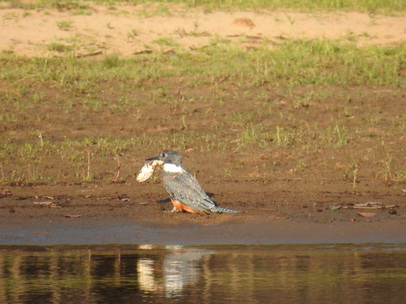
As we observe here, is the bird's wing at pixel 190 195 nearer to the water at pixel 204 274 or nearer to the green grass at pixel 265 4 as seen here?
the water at pixel 204 274

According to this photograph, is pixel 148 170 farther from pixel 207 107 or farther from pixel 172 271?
pixel 207 107

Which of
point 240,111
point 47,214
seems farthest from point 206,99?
point 47,214

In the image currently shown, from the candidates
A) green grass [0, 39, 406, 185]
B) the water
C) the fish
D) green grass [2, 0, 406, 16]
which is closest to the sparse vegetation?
green grass [0, 39, 406, 185]

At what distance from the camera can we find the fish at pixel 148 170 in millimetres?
7805

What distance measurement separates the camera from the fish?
7805mm

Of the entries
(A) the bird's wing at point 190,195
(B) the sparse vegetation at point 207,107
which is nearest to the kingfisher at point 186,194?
(A) the bird's wing at point 190,195

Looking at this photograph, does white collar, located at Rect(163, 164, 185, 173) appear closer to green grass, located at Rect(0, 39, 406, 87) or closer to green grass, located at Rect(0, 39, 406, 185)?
green grass, located at Rect(0, 39, 406, 185)

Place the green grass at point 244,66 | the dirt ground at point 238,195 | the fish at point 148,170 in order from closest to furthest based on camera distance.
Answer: the dirt ground at point 238,195
the fish at point 148,170
the green grass at point 244,66

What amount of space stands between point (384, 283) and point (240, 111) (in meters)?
5.36

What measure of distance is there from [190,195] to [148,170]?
98 cm

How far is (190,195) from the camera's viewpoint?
702cm

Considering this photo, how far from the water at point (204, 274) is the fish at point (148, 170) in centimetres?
154

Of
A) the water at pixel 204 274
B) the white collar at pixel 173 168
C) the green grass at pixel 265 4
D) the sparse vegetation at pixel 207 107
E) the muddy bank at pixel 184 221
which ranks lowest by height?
the water at pixel 204 274

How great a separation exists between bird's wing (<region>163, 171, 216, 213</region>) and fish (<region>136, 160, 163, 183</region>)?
2.11ft
